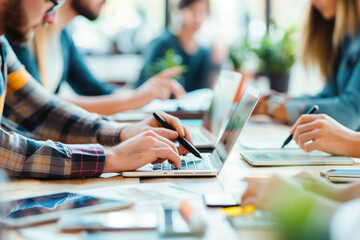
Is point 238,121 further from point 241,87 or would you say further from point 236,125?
point 241,87

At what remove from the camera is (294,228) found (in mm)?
580

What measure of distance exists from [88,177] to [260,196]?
0.47 meters

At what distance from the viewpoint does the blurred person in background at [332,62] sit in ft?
6.01

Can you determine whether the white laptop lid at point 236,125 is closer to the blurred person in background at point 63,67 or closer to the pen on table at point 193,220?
the pen on table at point 193,220

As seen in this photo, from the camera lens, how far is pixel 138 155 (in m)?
1.06

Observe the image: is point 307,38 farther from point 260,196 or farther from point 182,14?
point 260,196

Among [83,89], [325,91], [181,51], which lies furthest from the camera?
[181,51]

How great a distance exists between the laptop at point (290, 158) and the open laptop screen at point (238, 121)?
8 centimetres

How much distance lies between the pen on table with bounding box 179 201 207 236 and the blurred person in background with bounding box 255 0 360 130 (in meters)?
1.24

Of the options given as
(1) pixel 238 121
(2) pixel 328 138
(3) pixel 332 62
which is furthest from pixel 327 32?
(1) pixel 238 121

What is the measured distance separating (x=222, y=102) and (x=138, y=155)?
2.23ft

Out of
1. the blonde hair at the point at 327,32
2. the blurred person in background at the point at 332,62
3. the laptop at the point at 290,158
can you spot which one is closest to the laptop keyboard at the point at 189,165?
the laptop at the point at 290,158

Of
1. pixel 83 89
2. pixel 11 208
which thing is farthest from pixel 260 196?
pixel 83 89

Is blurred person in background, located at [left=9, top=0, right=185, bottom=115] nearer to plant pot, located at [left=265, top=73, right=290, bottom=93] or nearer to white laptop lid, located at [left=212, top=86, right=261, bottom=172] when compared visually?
plant pot, located at [left=265, top=73, right=290, bottom=93]
